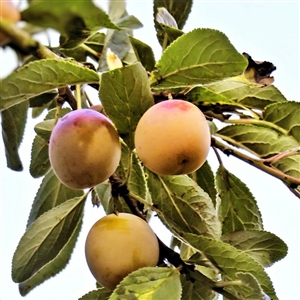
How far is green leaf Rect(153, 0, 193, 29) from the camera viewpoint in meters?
0.61

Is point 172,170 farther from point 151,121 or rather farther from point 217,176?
point 217,176

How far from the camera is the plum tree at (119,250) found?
15.6 inches

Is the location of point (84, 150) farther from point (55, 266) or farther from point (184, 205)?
point (55, 266)

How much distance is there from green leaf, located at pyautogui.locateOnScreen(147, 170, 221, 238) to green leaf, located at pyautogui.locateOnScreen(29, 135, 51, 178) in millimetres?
193

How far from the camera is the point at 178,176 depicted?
500mm

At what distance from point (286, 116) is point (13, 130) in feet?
1.08

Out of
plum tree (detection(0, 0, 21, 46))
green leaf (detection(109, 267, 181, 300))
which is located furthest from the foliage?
plum tree (detection(0, 0, 21, 46))

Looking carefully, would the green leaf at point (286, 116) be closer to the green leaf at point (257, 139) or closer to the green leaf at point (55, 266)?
the green leaf at point (257, 139)

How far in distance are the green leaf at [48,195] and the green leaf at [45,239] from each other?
0.38 feet

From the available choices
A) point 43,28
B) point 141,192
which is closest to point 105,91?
point 141,192

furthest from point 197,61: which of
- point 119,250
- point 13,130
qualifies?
point 13,130

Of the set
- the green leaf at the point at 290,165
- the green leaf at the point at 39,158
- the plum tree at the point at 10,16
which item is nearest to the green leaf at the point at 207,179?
the green leaf at the point at 290,165

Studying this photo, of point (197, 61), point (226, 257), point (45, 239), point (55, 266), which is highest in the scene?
point (197, 61)

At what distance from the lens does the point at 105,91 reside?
1.30ft
